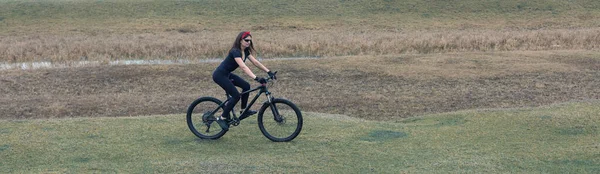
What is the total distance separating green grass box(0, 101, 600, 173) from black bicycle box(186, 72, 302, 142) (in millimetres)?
181

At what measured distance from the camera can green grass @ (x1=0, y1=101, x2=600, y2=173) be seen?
866 cm

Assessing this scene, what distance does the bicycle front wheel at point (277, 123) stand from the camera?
1016 centimetres

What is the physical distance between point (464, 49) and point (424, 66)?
8.34 m

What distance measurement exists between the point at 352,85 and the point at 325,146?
9348 mm

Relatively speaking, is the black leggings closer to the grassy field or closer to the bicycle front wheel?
the bicycle front wheel

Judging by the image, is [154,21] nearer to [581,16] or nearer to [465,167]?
[581,16]

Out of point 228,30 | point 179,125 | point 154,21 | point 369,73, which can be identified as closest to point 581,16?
point 228,30

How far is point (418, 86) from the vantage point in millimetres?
18672

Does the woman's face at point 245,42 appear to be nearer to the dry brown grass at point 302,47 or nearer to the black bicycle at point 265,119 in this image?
the black bicycle at point 265,119

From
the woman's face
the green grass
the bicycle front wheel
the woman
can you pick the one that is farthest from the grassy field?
the woman's face

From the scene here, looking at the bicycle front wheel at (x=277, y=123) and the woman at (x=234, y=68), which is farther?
the bicycle front wheel at (x=277, y=123)

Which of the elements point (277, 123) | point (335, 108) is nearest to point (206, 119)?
point (277, 123)

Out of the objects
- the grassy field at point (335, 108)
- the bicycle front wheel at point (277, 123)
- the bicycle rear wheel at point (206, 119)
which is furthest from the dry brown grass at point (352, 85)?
the bicycle rear wheel at point (206, 119)

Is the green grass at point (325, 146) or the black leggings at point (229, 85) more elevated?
the black leggings at point (229, 85)
